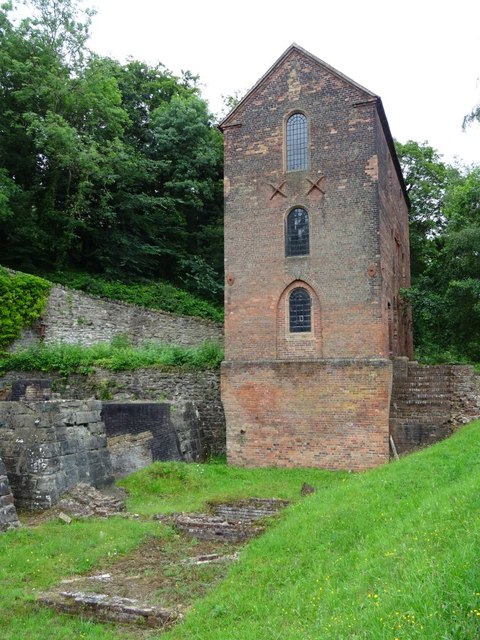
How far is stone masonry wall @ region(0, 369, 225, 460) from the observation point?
19312 mm

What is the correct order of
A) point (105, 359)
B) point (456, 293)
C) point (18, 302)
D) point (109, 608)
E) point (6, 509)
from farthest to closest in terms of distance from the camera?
point (18, 302) → point (105, 359) → point (456, 293) → point (6, 509) → point (109, 608)

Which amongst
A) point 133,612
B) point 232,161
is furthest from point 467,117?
point 133,612

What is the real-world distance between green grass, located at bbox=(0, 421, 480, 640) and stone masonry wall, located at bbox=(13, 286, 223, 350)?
13.1 m

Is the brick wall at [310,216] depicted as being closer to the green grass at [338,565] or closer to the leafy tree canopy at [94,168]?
the green grass at [338,565]

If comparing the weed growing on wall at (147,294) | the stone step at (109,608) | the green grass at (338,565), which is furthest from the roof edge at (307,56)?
the stone step at (109,608)

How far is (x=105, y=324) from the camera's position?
82.3 ft

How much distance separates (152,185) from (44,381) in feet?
59.3

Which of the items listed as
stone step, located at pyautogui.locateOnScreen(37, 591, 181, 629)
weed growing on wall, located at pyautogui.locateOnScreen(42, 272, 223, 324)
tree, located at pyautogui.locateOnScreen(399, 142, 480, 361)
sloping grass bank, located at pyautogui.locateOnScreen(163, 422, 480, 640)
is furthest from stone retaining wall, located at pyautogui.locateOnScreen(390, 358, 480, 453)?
weed growing on wall, located at pyautogui.locateOnScreen(42, 272, 223, 324)

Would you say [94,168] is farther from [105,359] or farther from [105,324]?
[105,359]

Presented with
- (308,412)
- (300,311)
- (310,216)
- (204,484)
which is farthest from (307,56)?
(204,484)

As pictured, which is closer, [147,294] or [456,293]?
[456,293]

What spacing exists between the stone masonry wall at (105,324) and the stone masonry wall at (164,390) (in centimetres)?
340

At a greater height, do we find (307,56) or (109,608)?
Answer: (307,56)

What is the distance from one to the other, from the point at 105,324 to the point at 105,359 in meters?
4.60
